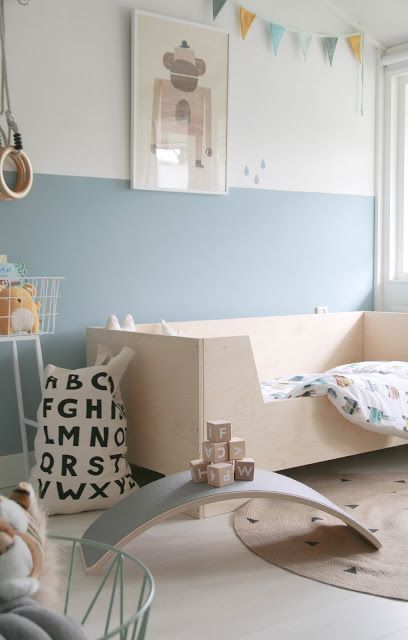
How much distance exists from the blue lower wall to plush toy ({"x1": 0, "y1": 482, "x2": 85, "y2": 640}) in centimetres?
196

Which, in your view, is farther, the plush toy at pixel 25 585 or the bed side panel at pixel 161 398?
the bed side panel at pixel 161 398

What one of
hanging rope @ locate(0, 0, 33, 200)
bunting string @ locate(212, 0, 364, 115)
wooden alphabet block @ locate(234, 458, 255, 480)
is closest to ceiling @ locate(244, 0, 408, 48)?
bunting string @ locate(212, 0, 364, 115)

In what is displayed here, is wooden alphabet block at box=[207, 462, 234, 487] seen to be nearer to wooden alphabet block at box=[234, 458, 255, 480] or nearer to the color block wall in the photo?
wooden alphabet block at box=[234, 458, 255, 480]

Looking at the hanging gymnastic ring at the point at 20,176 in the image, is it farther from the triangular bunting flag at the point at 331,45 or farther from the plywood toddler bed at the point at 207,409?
the triangular bunting flag at the point at 331,45

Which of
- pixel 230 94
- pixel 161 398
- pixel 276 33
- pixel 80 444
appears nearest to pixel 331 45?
pixel 276 33

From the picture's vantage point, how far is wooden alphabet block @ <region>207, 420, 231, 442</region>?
2.06m

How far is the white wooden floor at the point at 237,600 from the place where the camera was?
5.42 feet

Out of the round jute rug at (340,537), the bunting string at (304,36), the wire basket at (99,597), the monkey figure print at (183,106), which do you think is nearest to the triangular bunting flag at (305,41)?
the bunting string at (304,36)

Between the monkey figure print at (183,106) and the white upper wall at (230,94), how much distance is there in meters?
0.14

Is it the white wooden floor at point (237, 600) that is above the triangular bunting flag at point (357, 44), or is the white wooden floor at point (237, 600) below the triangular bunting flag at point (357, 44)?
below

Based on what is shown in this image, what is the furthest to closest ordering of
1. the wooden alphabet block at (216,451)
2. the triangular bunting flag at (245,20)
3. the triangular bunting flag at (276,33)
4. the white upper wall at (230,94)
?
the triangular bunting flag at (276,33) < the triangular bunting flag at (245,20) < the white upper wall at (230,94) < the wooden alphabet block at (216,451)

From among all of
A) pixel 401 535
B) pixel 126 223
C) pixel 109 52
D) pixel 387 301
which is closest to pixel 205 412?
pixel 401 535

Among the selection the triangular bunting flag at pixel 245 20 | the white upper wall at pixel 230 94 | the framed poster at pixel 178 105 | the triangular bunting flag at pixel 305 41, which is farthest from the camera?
the triangular bunting flag at pixel 305 41

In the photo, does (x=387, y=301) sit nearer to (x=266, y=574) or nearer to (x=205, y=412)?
(x=205, y=412)
